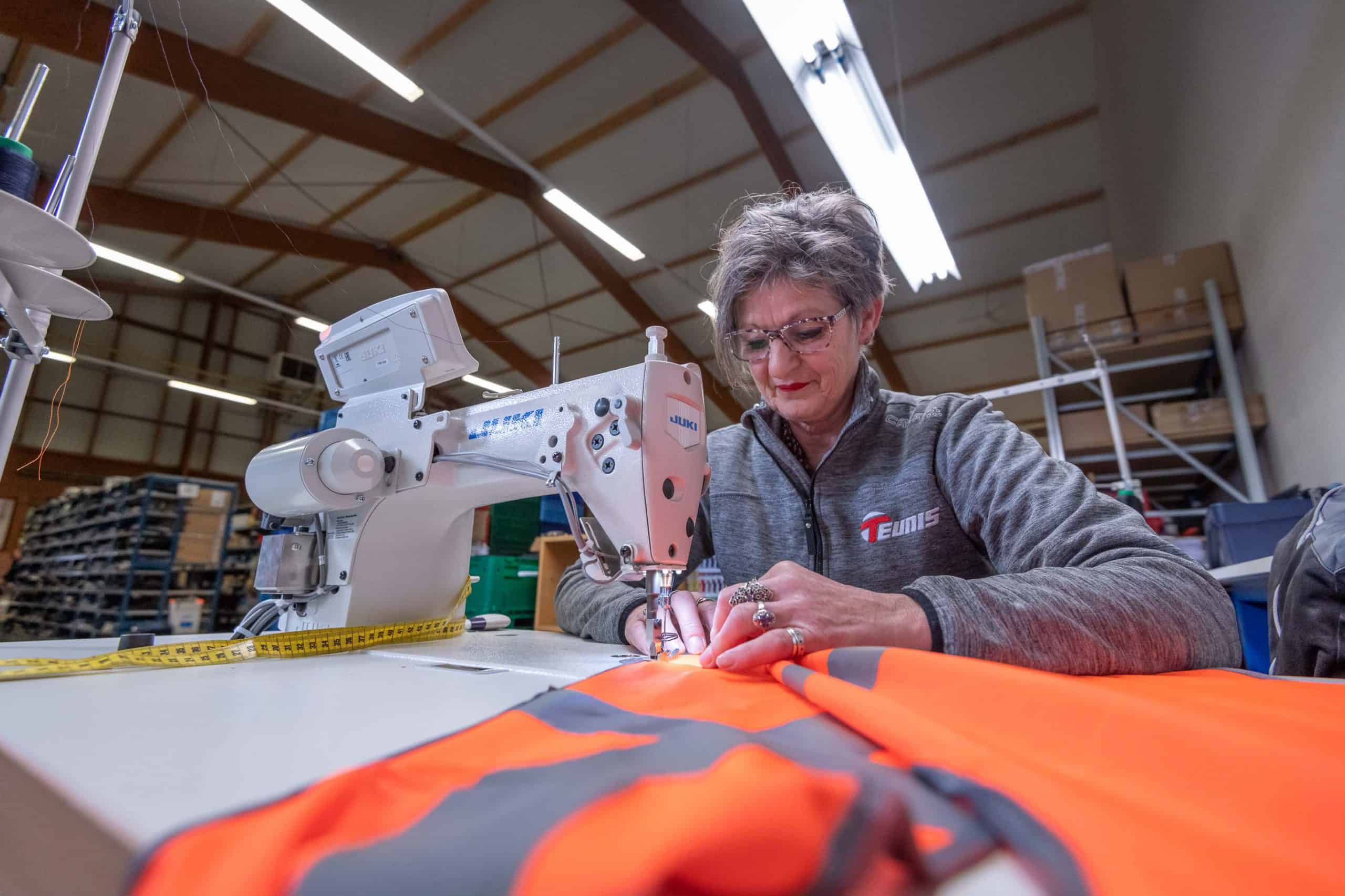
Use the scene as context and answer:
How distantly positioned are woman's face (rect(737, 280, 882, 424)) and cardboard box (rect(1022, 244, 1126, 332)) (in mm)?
3266

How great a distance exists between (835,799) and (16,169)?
123 centimetres

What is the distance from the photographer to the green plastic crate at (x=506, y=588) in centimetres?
333

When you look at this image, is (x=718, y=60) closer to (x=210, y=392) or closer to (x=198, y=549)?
(x=198, y=549)

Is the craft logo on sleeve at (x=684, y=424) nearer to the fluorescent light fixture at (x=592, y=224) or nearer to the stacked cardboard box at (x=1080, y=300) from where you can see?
the stacked cardboard box at (x=1080, y=300)

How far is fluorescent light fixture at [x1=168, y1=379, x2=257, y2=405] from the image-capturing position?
8.30 metres

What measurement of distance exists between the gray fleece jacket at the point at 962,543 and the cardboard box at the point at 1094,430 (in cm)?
298

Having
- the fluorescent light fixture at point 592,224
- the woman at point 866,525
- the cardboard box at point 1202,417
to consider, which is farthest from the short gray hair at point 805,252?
the fluorescent light fixture at point 592,224

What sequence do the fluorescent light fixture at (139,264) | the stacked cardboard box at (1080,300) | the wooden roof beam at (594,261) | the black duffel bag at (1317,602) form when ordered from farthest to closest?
the wooden roof beam at (594,261) < the stacked cardboard box at (1080,300) < the fluorescent light fixture at (139,264) < the black duffel bag at (1317,602)

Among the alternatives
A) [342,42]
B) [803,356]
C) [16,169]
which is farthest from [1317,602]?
[342,42]

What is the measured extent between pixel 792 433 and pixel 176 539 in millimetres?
7316

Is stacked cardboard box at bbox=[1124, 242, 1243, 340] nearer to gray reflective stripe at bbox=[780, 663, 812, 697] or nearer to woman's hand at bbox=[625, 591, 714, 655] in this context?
woman's hand at bbox=[625, 591, 714, 655]

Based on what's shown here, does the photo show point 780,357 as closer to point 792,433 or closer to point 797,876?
point 792,433

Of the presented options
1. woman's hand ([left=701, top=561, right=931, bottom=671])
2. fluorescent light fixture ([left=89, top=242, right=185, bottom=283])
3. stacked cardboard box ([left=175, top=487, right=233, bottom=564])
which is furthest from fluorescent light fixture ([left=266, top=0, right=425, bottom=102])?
stacked cardboard box ([left=175, top=487, right=233, bottom=564])

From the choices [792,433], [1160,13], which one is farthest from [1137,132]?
[792,433]
